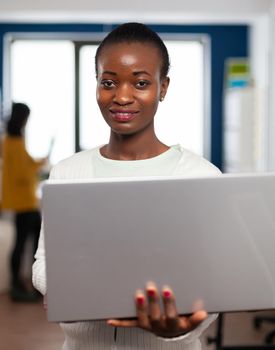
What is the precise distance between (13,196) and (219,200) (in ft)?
11.5

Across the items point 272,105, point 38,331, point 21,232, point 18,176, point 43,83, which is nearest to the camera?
point 38,331

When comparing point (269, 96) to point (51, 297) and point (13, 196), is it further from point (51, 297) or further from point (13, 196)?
point (51, 297)

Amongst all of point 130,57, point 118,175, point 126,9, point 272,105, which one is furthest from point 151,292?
point 272,105

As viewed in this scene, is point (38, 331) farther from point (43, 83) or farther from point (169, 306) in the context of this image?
point (43, 83)

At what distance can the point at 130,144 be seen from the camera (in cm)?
117

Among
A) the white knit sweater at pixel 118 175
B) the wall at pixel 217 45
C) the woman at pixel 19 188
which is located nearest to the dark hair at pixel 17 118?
the woman at pixel 19 188

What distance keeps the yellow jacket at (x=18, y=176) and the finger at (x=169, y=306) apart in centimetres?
339

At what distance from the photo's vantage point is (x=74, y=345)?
1.17 m

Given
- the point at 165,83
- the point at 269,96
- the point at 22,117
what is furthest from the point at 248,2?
the point at 165,83

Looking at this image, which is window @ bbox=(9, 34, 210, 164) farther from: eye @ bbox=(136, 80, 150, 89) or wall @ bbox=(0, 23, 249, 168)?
eye @ bbox=(136, 80, 150, 89)

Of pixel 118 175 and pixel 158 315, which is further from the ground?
pixel 118 175

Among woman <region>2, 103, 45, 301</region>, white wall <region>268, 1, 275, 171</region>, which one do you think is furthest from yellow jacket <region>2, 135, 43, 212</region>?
white wall <region>268, 1, 275, 171</region>

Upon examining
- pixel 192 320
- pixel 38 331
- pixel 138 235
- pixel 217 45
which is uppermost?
pixel 217 45

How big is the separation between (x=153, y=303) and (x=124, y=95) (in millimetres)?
331
